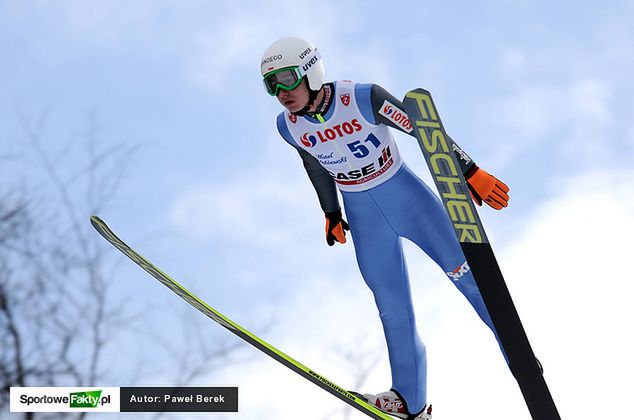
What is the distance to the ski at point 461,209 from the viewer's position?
3.63 metres

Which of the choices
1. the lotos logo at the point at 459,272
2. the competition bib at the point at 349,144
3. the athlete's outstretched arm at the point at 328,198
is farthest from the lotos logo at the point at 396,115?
the lotos logo at the point at 459,272

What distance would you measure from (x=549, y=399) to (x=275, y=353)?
1.56 meters

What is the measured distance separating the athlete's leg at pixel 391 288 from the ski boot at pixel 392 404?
37 millimetres

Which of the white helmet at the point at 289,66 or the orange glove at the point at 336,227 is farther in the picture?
the orange glove at the point at 336,227

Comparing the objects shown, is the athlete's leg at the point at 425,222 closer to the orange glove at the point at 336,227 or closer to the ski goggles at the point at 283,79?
the orange glove at the point at 336,227

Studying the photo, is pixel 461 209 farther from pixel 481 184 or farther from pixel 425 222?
pixel 425 222

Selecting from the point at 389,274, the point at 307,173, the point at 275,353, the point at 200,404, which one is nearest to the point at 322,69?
the point at 307,173

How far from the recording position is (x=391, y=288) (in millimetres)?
4652

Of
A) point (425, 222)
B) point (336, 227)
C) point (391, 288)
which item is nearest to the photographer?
point (425, 222)

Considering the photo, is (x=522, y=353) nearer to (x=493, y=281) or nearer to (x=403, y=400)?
(x=493, y=281)

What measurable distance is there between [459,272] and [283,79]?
5.13 ft

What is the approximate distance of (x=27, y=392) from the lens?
614cm

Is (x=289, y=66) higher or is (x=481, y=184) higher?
(x=289, y=66)

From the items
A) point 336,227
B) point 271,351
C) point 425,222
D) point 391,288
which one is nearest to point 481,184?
point 425,222
